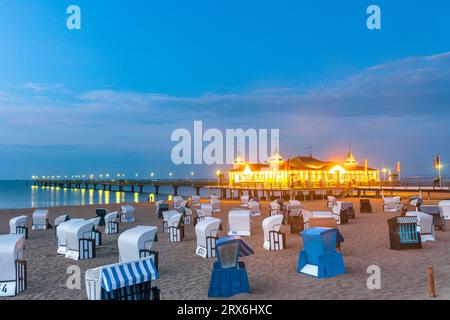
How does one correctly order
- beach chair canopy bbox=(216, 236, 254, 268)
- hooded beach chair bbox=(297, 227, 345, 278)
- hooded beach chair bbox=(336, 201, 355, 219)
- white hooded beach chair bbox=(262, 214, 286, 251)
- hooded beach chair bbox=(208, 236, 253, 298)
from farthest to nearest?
hooded beach chair bbox=(336, 201, 355, 219) → white hooded beach chair bbox=(262, 214, 286, 251) → hooded beach chair bbox=(297, 227, 345, 278) → beach chair canopy bbox=(216, 236, 254, 268) → hooded beach chair bbox=(208, 236, 253, 298)

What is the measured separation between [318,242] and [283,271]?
132 centimetres

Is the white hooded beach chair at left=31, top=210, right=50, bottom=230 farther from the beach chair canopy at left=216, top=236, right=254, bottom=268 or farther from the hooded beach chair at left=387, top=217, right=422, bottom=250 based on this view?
the hooded beach chair at left=387, top=217, right=422, bottom=250

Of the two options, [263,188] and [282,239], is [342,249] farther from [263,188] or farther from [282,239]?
[263,188]

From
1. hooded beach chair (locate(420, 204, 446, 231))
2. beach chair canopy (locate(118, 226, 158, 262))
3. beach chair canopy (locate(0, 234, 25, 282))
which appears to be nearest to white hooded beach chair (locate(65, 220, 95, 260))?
beach chair canopy (locate(118, 226, 158, 262))

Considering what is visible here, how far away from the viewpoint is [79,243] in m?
12.5

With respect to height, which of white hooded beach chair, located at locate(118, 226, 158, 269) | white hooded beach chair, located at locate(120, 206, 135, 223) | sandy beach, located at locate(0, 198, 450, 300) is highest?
white hooded beach chair, located at locate(118, 226, 158, 269)

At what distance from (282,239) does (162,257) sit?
3.99 meters

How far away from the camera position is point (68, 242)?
12.9 meters

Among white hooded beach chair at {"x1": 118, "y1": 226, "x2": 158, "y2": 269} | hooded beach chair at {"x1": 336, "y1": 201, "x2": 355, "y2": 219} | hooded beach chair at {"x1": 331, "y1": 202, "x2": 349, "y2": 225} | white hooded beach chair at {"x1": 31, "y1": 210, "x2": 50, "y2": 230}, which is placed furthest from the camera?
hooded beach chair at {"x1": 336, "y1": 201, "x2": 355, "y2": 219}

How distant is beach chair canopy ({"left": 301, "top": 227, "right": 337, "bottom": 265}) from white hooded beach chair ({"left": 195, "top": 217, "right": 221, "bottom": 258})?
11.3ft

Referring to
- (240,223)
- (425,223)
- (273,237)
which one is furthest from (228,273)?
(425,223)

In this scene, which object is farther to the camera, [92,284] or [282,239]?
[282,239]

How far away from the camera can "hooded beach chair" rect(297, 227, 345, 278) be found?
30.9ft
